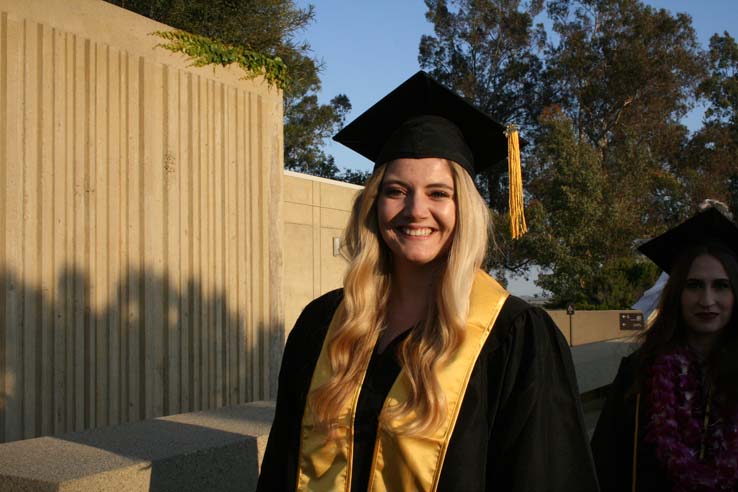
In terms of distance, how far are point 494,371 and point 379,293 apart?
0.46m

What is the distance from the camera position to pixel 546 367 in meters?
2.02

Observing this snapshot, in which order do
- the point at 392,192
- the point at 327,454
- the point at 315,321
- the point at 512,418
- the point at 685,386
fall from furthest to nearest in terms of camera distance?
1. the point at 685,386
2. the point at 315,321
3. the point at 392,192
4. the point at 327,454
5. the point at 512,418

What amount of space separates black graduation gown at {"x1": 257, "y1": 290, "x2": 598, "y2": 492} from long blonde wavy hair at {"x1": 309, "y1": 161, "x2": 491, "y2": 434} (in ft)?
0.22

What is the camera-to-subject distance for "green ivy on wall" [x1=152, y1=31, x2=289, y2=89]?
7543 millimetres

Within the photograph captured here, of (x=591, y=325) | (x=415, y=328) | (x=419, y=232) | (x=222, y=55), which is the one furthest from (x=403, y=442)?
(x=591, y=325)

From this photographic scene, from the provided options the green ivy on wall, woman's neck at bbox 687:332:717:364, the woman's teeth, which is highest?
the green ivy on wall

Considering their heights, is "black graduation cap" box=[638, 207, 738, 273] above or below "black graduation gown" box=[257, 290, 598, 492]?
above

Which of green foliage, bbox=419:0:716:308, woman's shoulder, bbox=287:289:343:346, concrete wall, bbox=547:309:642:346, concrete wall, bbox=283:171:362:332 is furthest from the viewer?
green foliage, bbox=419:0:716:308

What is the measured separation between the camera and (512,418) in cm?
197

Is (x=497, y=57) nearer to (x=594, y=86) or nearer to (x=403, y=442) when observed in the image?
(x=594, y=86)

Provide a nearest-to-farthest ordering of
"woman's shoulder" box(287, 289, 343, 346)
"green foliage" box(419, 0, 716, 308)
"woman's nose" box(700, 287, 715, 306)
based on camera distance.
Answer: "woman's shoulder" box(287, 289, 343, 346)
"woman's nose" box(700, 287, 715, 306)
"green foliage" box(419, 0, 716, 308)

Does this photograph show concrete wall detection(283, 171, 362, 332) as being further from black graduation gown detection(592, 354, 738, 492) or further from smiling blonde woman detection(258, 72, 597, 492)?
smiling blonde woman detection(258, 72, 597, 492)

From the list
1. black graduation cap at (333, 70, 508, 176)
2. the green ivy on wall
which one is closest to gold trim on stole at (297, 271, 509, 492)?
black graduation cap at (333, 70, 508, 176)

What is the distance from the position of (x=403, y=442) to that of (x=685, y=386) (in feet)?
5.69
